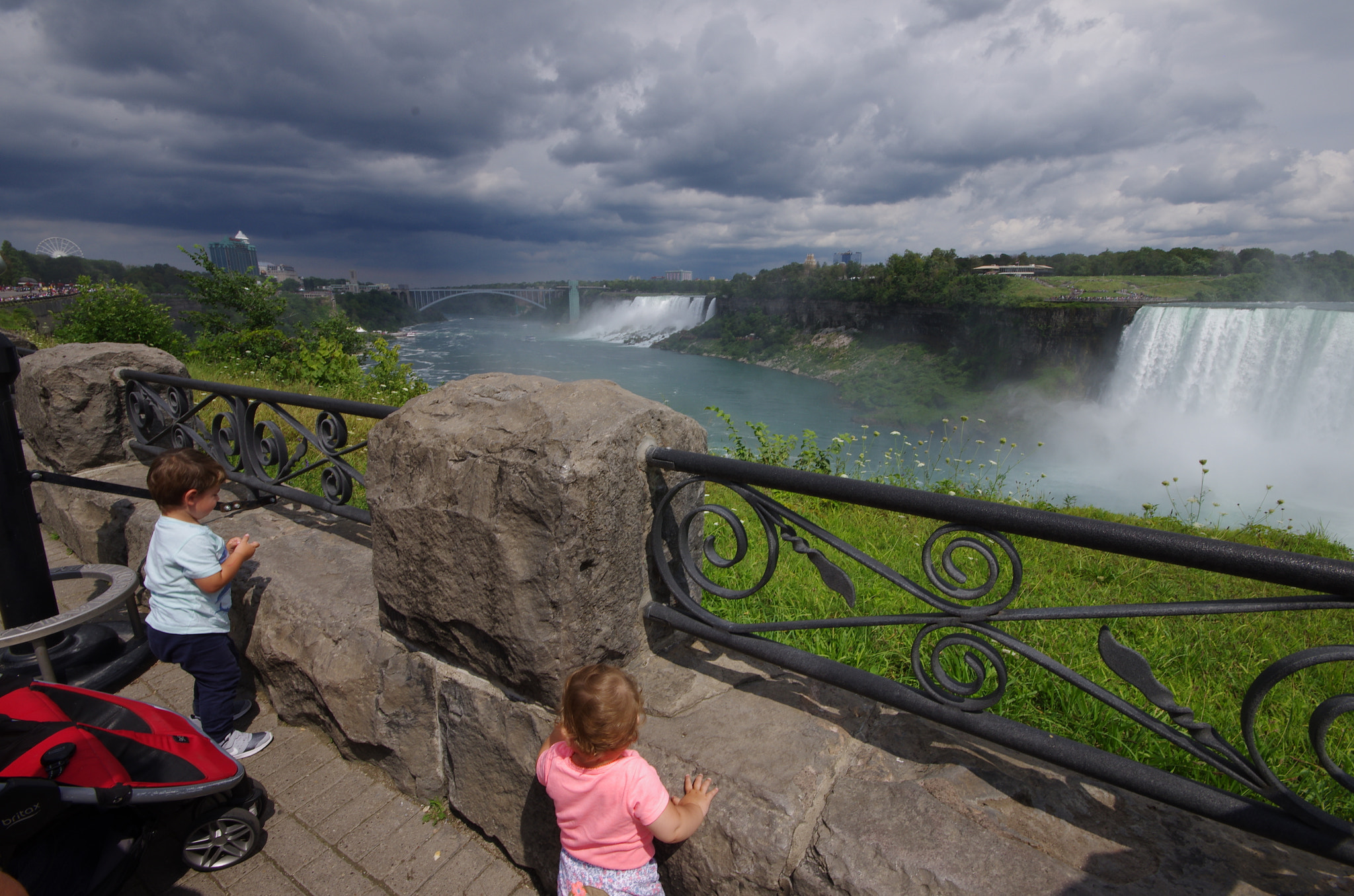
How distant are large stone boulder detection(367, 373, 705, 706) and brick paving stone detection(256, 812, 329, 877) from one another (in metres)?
0.71

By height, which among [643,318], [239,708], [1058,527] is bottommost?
[643,318]

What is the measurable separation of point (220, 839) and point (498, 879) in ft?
2.72

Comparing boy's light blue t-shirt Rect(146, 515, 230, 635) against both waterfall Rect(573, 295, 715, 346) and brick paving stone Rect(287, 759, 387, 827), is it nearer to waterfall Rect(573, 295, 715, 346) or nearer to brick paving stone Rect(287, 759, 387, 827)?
brick paving stone Rect(287, 759, 387, 827)

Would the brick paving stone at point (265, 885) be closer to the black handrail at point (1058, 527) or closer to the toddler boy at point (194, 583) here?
the toddler boy at point (194, 583)

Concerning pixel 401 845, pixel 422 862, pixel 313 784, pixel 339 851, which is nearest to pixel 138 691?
pixel 313 784

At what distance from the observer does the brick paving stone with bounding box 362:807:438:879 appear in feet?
6.25

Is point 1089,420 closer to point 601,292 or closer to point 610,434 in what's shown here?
point 610,434

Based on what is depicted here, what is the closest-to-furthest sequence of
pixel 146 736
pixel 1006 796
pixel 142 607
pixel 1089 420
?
pixel 1006 796 < pixel 146 736 < pixel 142 607 < pixel 1089 420

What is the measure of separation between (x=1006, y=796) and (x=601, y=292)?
180ft

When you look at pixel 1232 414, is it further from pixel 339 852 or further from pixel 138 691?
pixel 138 691

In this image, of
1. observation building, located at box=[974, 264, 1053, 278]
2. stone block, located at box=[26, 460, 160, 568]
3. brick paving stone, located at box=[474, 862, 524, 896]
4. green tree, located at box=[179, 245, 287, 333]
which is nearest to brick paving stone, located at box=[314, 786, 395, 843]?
brick paving stone, located at box=[474, 862, 524, 896]

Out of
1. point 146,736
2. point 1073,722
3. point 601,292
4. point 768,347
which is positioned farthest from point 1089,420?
point 601,292

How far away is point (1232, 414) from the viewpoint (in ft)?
69.7

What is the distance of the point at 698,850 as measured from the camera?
1478 mm
